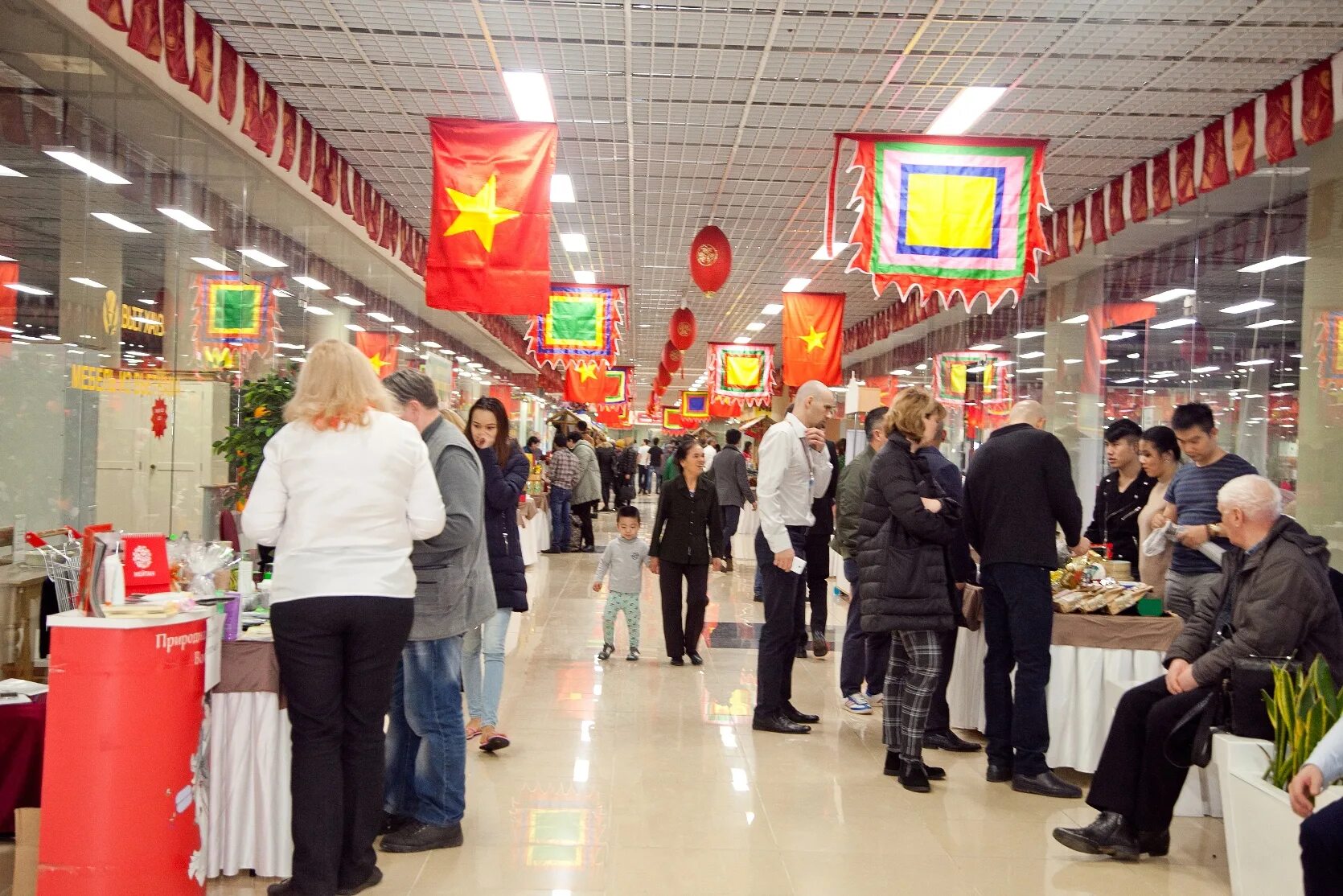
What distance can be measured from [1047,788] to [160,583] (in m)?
3.65

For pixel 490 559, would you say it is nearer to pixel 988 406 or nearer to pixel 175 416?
pixel 175 416

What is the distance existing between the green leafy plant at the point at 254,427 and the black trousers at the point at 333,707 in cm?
218

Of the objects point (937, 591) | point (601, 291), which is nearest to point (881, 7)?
point (937, 591)

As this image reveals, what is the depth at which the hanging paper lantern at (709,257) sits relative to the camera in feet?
30.2

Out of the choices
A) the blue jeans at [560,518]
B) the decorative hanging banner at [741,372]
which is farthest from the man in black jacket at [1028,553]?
the decorative hanging banner at [741,372]

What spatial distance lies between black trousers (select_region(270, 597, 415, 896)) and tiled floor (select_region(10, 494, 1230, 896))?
323 mm

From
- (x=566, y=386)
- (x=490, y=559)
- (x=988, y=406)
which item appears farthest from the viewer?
(x=566, y=386)

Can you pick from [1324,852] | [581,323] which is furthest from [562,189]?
[1324,852]

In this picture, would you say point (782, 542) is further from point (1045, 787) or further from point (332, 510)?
point (332, 510)

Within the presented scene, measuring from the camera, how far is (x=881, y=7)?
610 cm

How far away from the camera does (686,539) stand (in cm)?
751

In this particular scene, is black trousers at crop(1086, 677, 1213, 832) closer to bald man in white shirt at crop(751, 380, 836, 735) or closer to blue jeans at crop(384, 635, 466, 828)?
bald man in white shirt at crop(751, 380, 836, 735)

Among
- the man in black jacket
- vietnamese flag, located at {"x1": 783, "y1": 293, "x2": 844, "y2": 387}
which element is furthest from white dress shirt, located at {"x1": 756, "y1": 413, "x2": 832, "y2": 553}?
vietnamese flag, located at {"x1": 783, "y1": 293, "x2": 844, "y2": 387}

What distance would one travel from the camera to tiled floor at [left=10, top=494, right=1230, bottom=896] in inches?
150
